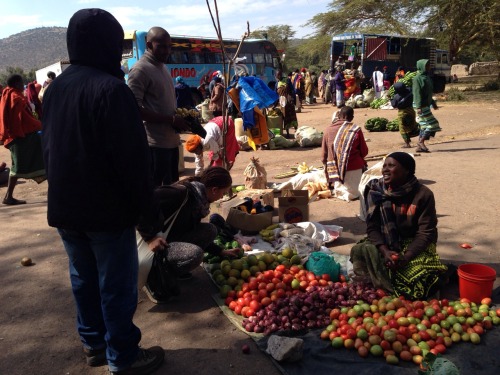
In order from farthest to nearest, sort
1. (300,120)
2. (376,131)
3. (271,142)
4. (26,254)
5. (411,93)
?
(300,120), (376,131), (271,142), (411,93), (26,254)

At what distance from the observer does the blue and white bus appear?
1895cm

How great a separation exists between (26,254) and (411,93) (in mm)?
7480

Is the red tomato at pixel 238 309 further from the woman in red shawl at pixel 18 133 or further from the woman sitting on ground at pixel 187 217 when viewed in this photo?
the woman in red shawl at pixel 18 133

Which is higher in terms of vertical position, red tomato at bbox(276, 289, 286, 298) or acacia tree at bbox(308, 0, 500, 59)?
acacia tree at bbox(308, 0, 500, 59)

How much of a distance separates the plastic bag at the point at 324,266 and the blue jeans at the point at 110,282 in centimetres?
182

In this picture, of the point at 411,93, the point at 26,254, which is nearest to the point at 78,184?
the point at 26,254

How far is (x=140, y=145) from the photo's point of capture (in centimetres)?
231

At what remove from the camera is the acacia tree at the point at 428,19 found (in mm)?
21592

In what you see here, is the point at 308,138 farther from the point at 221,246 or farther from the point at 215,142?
the point at 221,246

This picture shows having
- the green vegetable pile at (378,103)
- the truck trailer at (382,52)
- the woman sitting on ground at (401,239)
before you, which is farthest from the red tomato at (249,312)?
the truck trailer at (382,52)

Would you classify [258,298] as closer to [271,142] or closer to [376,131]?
[271,142]

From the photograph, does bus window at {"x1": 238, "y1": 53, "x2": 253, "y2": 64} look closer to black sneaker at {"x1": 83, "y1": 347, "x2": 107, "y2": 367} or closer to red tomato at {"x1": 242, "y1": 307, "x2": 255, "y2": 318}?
red tomato at {"x1": 242, "y1": 307, "x2": 255, "y2": 318}

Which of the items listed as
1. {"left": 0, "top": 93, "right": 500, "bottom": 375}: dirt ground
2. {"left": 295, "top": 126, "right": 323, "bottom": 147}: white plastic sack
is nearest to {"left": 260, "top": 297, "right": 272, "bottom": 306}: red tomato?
{"left": 0, "top": 93, "right": 500, "bottom": 375}: dirt ground

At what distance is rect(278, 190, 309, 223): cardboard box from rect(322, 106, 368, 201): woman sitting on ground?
134 cm
